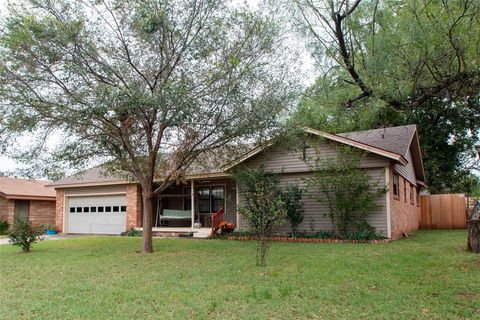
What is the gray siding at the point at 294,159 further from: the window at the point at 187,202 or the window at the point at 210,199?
the window at the point at 187,202

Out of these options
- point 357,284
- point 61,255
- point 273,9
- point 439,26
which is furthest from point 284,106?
point 61,255

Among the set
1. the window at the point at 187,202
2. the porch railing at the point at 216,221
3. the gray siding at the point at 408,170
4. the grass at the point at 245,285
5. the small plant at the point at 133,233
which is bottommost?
the small plant at the point at 133,233

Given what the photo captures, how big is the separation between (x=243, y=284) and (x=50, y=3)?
7.74 meters

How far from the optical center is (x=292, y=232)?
1467 cm

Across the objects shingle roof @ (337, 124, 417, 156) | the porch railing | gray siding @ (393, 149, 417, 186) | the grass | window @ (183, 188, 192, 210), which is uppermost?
shingle roof @ (337, 124, 417, 156)

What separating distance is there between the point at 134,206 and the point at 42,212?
8.82 meters

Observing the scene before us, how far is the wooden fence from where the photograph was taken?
19.9 m

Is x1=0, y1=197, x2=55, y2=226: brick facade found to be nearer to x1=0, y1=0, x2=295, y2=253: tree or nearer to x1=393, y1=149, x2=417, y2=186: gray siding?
x1=0, y1=0, x2=295, y2=253: tree

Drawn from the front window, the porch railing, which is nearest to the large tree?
the porch railing

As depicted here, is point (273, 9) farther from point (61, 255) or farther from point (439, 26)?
point (61, 255)

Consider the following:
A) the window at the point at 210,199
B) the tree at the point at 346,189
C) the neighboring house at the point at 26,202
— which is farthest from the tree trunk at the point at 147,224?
the neighboring house at the point at 26,202

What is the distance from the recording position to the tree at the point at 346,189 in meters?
13.2

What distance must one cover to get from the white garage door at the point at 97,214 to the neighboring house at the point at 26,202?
2.96 metres

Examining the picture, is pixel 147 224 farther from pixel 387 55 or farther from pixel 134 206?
pixel 134 206
